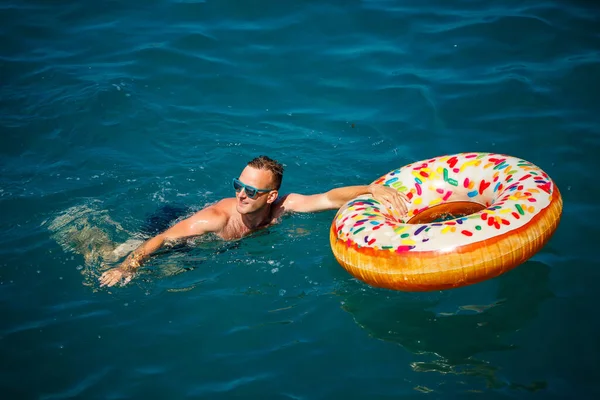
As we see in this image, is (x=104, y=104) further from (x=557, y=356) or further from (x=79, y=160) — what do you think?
(x=557, y=356)

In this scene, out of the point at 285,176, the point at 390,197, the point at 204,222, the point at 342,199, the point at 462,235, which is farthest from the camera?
the point at 285,176

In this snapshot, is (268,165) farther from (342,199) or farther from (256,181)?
(342,199)

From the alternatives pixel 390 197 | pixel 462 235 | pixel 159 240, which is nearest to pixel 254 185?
pixel 159 240

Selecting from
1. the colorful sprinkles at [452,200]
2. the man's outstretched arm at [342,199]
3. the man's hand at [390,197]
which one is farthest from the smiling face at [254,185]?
the man's hand at [390,197]

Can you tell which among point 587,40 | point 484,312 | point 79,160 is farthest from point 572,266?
point 79,160

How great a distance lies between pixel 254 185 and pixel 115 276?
156 cm

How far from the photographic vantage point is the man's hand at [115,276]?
5988 millimetres

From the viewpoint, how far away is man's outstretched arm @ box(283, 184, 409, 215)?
19.4 feet

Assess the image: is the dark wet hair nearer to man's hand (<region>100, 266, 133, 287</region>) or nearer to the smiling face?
the smiling face

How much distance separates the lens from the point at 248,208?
6.34 meters

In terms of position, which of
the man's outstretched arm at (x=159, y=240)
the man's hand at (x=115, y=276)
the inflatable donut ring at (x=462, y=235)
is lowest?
the man's hand at (x=115, y=276)

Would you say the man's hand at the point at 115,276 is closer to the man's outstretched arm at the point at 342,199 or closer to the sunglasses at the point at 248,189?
the sunglasses at the point at 248,189

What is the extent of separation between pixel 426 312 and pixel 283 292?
132cm

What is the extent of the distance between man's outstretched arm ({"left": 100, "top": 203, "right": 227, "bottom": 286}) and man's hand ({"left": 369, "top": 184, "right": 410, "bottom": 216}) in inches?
62.6
